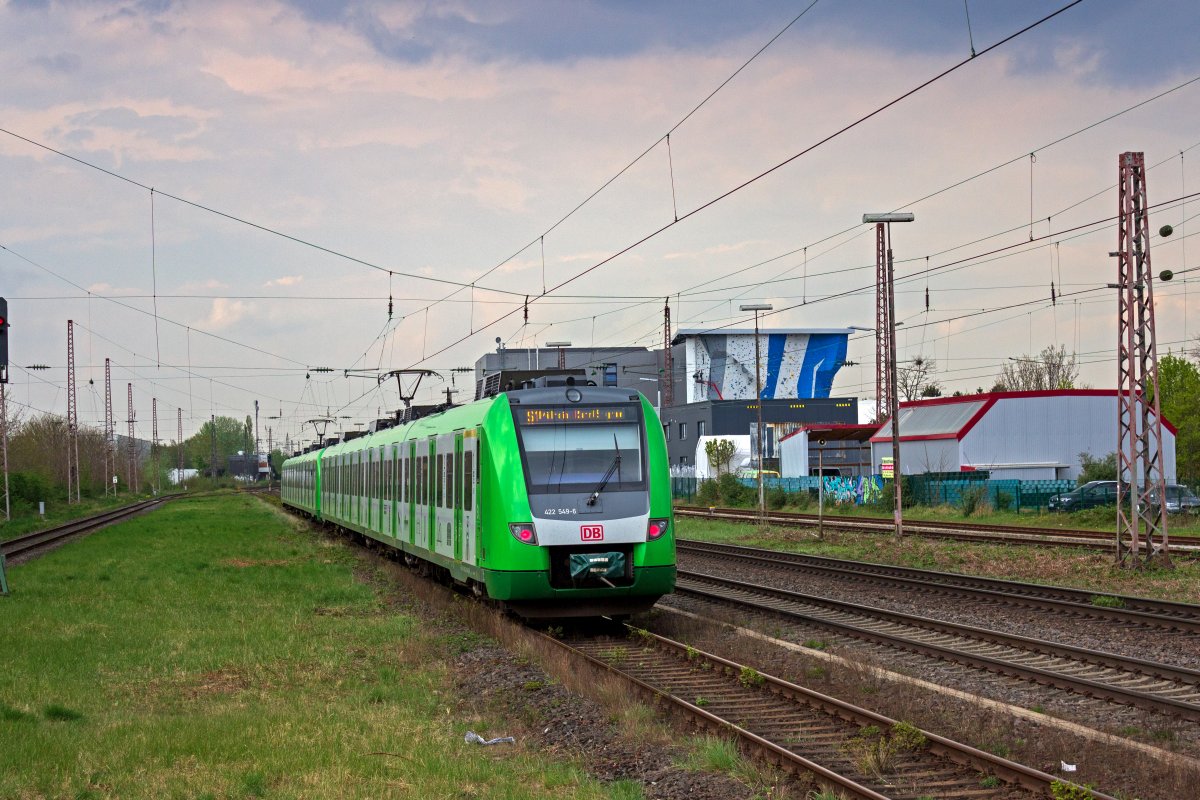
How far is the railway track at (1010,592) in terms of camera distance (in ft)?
54.1

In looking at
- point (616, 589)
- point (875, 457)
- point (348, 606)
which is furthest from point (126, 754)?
point (875, 457)

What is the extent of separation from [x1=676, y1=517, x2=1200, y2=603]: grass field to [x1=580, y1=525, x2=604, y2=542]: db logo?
973 cm

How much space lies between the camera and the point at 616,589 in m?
15.5

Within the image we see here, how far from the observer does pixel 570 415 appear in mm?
16156

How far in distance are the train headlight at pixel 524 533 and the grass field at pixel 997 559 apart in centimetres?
1054

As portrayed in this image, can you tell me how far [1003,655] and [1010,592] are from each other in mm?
6560

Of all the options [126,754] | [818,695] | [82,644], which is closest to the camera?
[126,754]

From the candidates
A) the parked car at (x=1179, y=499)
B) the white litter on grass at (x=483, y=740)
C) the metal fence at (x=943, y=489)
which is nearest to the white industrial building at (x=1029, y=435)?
the metal fence at (x=943, y=489)

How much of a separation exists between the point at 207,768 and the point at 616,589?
759cm

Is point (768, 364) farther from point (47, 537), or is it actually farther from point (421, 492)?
point (421, 492)

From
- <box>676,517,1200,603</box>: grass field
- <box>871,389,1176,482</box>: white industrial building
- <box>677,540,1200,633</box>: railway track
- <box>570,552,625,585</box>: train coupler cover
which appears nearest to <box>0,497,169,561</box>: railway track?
<box>570,552,625,585</box>: train coupler cover

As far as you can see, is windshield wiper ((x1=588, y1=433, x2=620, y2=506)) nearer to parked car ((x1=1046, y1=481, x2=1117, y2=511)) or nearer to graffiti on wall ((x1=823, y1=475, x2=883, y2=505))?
parked car ((x1=1046, y1=481, x2=1117, y2=511))

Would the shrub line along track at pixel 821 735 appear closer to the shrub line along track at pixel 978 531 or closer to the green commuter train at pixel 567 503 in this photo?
the green commuter train at pixel 567 503

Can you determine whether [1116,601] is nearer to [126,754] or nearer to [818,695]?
[818,695]
